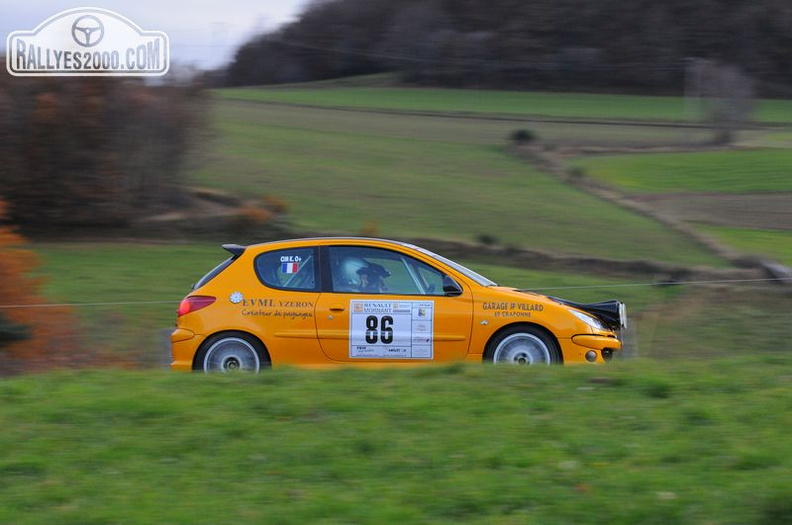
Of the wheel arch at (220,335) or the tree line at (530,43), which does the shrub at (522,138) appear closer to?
the tree line at (530,43)

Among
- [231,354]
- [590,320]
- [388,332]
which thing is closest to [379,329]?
[388,332]

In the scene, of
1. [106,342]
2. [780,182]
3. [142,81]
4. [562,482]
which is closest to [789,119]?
[780,182]

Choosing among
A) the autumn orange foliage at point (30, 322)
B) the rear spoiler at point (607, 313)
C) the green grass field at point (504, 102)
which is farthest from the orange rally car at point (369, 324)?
the green grass field at point (504, 102)

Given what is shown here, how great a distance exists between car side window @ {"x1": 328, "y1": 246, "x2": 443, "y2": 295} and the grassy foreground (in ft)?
7.72

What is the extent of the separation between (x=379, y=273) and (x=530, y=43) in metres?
69.3

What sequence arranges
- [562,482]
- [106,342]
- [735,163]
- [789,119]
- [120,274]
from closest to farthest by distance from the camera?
[562,482] → [106,342] → [120,274] → [735,163] → [789,119]

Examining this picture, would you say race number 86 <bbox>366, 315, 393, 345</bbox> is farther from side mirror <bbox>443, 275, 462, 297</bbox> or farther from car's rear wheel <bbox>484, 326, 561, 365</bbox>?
car's rear wheel <bbox>484, 326, 561, 365</bbox>

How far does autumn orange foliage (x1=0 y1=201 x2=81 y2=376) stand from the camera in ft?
33.9

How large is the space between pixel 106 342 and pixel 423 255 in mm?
4865

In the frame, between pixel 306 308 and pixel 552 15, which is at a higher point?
pixel 552 15

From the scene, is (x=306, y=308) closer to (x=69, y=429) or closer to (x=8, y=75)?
(x=69, y=429)

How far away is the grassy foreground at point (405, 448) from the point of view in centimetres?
484

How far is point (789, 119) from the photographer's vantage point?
171 ft

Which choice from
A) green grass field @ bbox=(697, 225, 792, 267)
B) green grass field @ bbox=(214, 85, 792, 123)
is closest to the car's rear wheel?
green grass field @ bbox=(697, 225, 792, 267)
